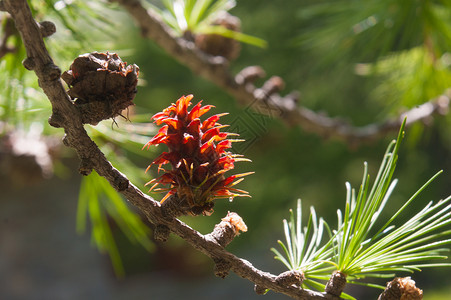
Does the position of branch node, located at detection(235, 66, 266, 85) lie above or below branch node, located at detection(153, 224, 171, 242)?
above

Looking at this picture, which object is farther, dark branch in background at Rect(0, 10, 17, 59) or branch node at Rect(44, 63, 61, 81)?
dark branch in background at Rect(0, 10, 17, 59)

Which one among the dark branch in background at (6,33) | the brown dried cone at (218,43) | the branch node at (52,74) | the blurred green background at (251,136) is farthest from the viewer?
the brown dried cone at (218,43)

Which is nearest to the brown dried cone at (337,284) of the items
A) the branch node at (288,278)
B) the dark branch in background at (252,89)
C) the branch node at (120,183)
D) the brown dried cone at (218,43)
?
the branch node at (288,278)

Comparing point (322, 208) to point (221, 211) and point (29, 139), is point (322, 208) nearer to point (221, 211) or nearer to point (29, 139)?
point (221, 211)

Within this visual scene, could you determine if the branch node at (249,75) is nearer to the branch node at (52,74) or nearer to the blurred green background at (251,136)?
the blurred green background at (251,136)

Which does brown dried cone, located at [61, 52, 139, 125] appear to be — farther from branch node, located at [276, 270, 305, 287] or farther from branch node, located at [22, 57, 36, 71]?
branch node, located at [276, 270, 305, 287]

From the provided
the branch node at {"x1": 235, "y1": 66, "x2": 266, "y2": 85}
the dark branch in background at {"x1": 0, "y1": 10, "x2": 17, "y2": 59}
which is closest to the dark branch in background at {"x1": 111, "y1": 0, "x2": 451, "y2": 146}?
the branch node at {"x1": 235, "y1": 66, "x2": 266, "y2": 85}

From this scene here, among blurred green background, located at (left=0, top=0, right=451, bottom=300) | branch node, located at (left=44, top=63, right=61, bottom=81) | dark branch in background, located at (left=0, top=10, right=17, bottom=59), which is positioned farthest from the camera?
blurred green background, located at (left=0, top=0, right=451, bottom=300)

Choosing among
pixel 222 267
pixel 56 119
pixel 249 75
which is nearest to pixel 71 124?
pixel 56 119
